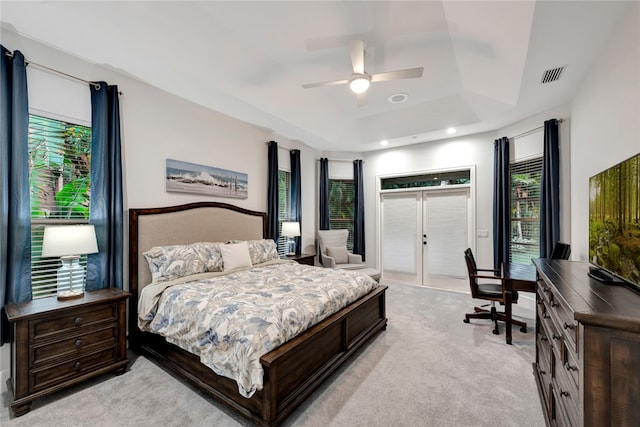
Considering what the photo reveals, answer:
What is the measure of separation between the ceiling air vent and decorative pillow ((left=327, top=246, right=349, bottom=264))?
398 centimetres

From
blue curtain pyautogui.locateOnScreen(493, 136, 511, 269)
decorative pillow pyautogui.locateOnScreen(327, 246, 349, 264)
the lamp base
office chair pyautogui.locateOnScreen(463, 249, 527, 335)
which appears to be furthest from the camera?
decorative pillow pyautogui.locateOnScreen(327, 246, 349, 264)

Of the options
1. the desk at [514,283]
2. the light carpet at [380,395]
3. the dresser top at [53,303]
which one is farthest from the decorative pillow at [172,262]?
the desk at [514,283]

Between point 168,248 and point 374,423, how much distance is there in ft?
8.44

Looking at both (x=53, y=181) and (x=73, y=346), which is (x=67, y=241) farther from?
(x=73, y=346)

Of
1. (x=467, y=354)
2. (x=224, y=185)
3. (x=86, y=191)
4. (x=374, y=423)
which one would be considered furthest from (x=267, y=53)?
(x=467, y=354)

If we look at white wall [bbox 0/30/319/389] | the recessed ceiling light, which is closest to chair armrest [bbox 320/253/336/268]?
white wall [bbox 0/30/319/389]

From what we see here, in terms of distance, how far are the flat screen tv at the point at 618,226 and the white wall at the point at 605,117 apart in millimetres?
296

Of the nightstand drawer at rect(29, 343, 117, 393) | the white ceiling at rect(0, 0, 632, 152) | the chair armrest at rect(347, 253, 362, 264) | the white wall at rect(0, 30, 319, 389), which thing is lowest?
the nightstand drawer at rect(29, 343, 117, 393)

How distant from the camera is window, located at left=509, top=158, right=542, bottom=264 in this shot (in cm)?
428

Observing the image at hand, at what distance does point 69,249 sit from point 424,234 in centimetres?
542

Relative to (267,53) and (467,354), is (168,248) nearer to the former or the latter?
(267,53)

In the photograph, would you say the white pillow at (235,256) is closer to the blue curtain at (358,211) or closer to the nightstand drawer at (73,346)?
the nightstand drawer at (73,346)

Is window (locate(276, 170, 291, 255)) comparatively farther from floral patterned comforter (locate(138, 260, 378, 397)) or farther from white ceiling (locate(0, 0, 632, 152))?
floral patterned comforter (locate(138, 260, 378, 397))

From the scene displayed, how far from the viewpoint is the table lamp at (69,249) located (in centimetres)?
221
